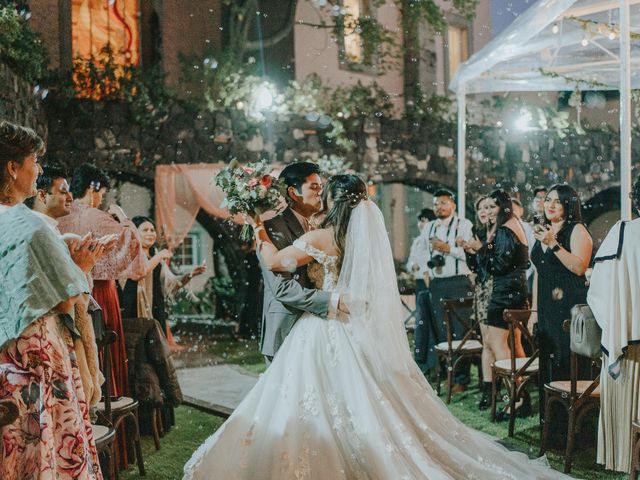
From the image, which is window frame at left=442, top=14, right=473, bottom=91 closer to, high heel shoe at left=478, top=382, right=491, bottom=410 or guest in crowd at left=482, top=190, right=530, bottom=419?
guest in crowd at left=482, top=190, right=530, bottom=419

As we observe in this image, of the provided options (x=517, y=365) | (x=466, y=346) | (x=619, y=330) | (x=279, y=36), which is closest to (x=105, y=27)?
(x=279, y=36)

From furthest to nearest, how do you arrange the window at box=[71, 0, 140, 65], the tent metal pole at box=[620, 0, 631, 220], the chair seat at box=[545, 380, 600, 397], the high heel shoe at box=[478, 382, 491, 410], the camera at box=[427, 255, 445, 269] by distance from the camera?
the window at box=[71, 0, 140, 65] → the camera at box=[427, 255, 445, 269] → the high heel shoe at box=[478, 382, 491, 410] → the tent metal pole at box=[620, 0, 631, 220] → the chair seat at box=[545, 380, 600, 397]

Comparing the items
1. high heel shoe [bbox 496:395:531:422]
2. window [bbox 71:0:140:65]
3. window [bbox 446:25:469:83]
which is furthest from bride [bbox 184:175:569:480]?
window [bbox 446:25:469:83]

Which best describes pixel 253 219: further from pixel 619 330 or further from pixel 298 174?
pixel 619 330

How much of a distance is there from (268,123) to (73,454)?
7.54 metres

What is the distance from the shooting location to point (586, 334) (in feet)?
11.9

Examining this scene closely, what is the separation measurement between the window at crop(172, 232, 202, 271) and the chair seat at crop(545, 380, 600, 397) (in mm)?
8897

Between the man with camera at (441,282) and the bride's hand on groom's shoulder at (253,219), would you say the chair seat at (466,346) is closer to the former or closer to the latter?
the man with camera at (441,282)

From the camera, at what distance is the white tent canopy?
184 inches

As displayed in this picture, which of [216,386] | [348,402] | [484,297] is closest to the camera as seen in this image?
[348,402]

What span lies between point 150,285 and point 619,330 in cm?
320

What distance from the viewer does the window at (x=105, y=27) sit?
31.8 feet

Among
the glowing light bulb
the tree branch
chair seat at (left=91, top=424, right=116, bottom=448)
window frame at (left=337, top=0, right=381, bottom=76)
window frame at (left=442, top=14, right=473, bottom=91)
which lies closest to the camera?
chair seat at (left=91, top=424, right=116, bottom=448)

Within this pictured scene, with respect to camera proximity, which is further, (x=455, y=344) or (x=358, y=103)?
(x=358, y=103)
